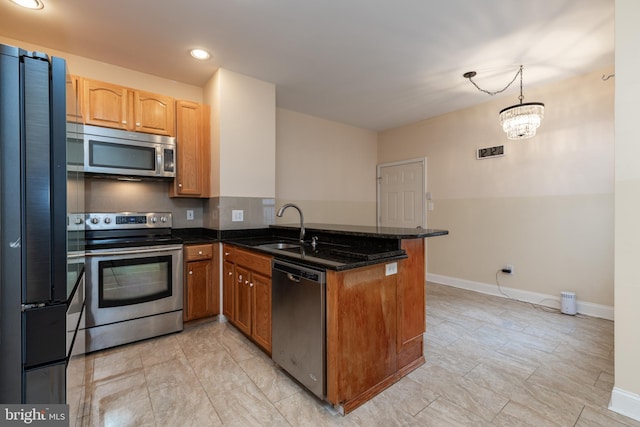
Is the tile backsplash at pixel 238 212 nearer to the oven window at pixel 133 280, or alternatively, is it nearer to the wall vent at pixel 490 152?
the oven window at pixel 133 280

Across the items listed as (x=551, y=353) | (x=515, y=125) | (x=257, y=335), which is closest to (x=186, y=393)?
(x=257, y=335)

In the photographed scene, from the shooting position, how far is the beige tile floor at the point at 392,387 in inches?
62.2

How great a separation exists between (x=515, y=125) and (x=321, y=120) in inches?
109

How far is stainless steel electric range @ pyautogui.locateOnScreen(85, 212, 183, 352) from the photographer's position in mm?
2266

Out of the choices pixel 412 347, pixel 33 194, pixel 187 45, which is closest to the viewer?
pixel 33 194

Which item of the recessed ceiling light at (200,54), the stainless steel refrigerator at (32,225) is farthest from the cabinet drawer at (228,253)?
the recessed ceiling light at (200,54)

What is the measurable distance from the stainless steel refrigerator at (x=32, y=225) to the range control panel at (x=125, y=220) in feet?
7.04

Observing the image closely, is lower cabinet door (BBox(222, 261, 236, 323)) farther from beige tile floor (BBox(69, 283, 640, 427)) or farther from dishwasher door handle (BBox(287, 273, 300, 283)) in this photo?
dishwasher door handle (BBox(287, 273, 300, 283))

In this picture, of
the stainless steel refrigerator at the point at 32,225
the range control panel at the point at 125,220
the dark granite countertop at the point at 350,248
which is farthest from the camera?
the range control panel at the point at 125,220

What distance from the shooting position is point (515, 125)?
9.25ft

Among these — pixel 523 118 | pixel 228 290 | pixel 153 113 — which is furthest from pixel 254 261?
pixel 523 118

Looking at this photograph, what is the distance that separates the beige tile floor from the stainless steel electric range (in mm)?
151

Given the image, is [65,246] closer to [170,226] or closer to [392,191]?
[170,226]

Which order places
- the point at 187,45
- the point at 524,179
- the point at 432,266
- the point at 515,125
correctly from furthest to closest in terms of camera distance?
the point at 432,266
the point at 524,179
the point at 515,125
the point at 187,45
